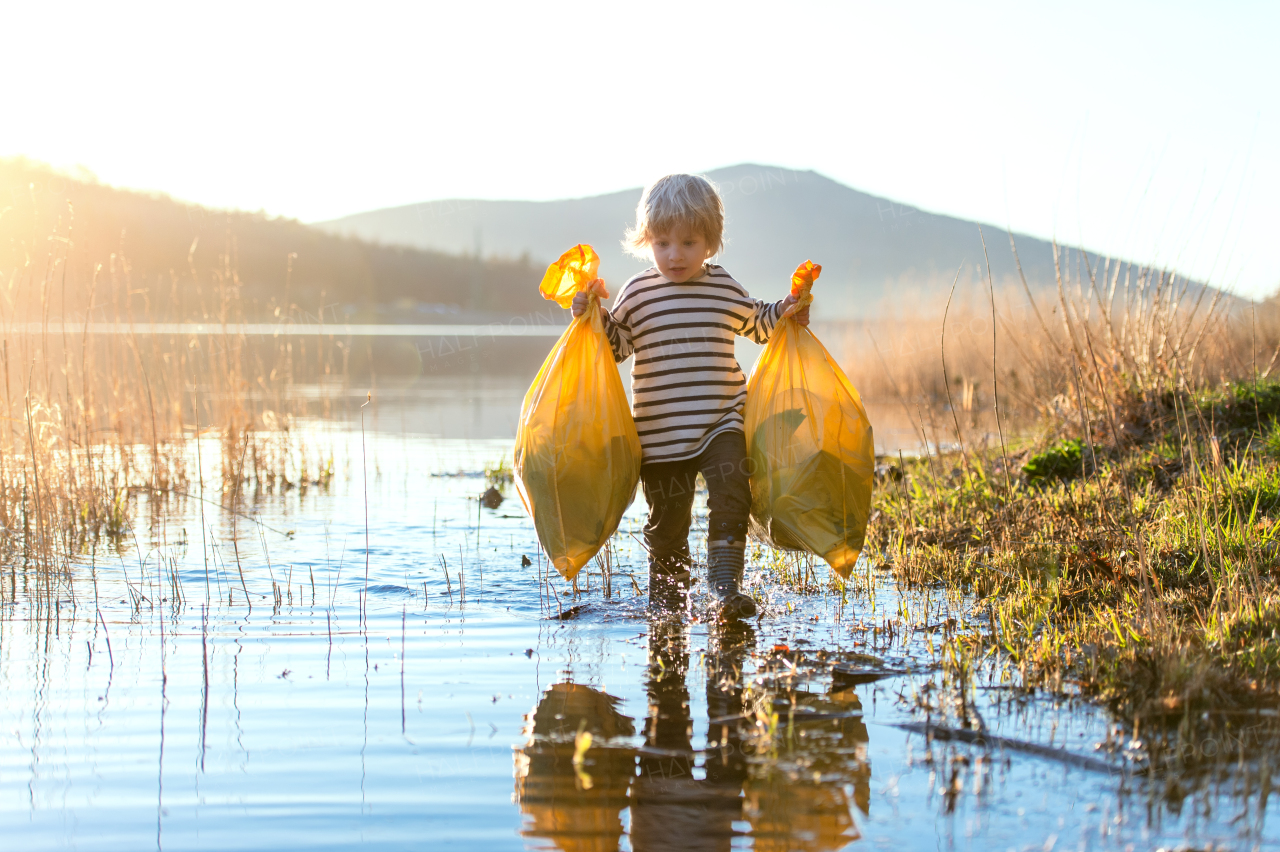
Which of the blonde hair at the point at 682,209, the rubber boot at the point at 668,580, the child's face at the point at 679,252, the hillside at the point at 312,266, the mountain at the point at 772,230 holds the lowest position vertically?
the rubber boot at the point at 668,580

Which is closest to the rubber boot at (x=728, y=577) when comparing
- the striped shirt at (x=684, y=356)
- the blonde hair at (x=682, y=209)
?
the striped shirt at (x=684, y=356)

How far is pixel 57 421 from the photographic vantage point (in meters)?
6.17

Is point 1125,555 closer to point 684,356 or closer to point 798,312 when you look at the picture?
point 798,312

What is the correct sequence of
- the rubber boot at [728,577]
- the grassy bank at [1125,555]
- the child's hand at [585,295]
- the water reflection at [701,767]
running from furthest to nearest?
the child's hand at [585,295] < the rubber boot at [728,577] < the grassy bank at [1125,555] < the water reflection at [701,767]

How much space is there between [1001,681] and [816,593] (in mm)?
1496

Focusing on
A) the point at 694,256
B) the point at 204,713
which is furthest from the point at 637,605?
the point at 204,713

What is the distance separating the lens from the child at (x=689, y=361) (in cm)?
381

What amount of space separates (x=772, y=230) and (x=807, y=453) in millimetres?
159702

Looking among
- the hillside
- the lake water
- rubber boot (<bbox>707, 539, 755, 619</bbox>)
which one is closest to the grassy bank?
the lake water

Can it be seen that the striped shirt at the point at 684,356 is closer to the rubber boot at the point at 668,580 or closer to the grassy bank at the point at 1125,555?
the rubber boot at the point at 668,580

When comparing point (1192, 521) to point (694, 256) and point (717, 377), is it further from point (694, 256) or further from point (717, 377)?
point (694, 256)

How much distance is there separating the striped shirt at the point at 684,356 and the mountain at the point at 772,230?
435 feet

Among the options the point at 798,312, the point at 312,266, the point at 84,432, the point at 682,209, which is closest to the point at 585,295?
the point at 682,209

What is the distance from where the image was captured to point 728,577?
3803 mm
